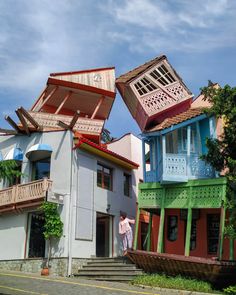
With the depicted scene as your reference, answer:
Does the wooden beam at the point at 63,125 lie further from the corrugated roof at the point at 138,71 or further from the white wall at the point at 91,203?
the corrugated roof at the point at 138,71

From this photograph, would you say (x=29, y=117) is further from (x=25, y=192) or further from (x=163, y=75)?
(x=163, y=75)

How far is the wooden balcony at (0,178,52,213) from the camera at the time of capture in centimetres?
1888

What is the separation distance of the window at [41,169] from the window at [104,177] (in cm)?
260

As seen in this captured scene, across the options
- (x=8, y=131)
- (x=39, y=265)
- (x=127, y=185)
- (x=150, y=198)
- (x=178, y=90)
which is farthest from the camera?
(x=127, y=185)

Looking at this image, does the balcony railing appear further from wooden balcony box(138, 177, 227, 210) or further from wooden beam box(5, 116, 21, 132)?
wooden beam box(5, 116, 21, 132)

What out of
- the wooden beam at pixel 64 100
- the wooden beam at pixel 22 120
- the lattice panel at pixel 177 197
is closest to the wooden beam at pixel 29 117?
the wooden beam at pixel 22 120

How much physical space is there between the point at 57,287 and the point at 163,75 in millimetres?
11676

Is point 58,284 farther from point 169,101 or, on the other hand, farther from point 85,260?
point 169,101

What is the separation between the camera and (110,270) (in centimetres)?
1661

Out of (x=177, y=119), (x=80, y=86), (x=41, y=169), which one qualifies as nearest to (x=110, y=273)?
(x=41, y=169)

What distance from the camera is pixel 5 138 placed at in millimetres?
22234

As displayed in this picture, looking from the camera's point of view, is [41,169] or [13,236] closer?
[13,236]

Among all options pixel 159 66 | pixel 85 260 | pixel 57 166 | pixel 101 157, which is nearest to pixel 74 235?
pixel 85 260

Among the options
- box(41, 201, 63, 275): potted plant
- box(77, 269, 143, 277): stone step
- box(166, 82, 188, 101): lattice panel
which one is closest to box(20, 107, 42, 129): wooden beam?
box(41, 201, 63, 275): potted plant
